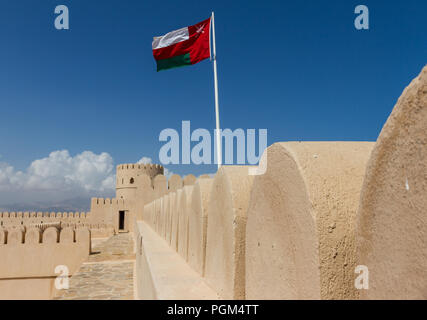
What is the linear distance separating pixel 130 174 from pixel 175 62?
2420 cm

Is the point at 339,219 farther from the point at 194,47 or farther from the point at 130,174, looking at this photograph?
the point at 130,174

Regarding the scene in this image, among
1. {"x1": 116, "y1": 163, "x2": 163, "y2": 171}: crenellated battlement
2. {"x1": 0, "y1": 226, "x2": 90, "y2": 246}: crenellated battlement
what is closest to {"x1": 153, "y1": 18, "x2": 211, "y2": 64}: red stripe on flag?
{"x1": 0, "y1": 226, "x2": 90, "y2": 246}: crenellated battlement

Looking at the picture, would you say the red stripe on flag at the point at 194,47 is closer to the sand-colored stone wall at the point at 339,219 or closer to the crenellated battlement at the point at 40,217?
the sand-colored stone wall at the point at 339,219

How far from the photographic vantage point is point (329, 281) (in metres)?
0.97

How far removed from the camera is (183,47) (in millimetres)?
7723

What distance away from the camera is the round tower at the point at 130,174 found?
30.3m

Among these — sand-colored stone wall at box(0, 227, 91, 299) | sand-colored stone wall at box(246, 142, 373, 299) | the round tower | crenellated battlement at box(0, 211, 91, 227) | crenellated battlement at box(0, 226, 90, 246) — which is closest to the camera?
sand-colored stone wall at box(246, 142, 373, 299)

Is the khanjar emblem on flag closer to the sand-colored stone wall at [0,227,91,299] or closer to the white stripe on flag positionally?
the white stripe on flag

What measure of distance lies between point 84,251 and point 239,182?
9.39 metres

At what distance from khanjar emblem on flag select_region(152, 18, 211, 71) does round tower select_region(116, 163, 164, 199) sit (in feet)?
75.3

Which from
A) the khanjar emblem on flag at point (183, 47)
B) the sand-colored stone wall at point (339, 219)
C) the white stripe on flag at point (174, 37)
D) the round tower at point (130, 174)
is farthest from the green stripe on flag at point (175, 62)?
the round tower at point (130, 174)

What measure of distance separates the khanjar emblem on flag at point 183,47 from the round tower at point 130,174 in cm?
2295

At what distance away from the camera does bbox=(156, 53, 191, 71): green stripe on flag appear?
7742 millimetres
